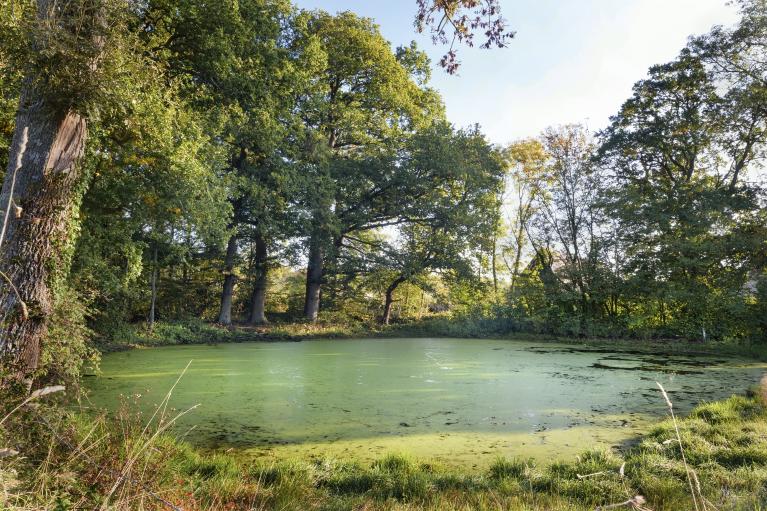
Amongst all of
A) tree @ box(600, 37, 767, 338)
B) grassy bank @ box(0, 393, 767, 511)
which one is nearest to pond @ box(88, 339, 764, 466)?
grassy bank @ box(0, 393, 767, 511)

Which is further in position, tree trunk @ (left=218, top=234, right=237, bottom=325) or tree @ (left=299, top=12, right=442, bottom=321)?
tree @ (left=299, top=12, right=442, bottom=321)

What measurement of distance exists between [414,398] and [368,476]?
2.46 metres

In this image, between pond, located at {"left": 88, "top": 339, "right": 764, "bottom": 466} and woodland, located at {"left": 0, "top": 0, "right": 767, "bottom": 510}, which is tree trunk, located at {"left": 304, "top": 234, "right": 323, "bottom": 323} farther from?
pond, located at {"left": 88, "top": 339, "right": 764, "bottom": 466}

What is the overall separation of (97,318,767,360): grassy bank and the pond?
1.63m

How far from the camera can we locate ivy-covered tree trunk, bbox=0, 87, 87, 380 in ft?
10.9

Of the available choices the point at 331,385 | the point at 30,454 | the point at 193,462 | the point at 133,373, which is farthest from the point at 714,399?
the point at 133,373

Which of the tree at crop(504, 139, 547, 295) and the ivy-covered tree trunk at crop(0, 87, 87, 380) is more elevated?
the tree at crop(504, 139, 547, 295)

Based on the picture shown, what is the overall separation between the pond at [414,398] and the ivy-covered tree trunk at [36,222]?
2.78 feet

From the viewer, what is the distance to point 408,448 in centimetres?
369

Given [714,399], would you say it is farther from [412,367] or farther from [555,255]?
[555,255]

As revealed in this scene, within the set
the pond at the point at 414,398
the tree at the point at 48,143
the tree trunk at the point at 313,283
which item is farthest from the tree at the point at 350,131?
the tree at the point at 48,143

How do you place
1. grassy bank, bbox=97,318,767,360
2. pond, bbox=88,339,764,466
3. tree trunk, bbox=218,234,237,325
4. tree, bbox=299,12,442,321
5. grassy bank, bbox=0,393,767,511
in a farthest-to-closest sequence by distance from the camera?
tree, bbox=299,12,442,321 → tree trunk, bbox=218,234,237,325 → grassy bank, bbox=97,318,767,360 → pond, bbox=88,339,764,466 → grassy bank, bbox=0,393,767,511

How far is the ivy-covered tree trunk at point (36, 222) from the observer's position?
332 centimetres

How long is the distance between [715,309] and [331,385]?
10852 mm
